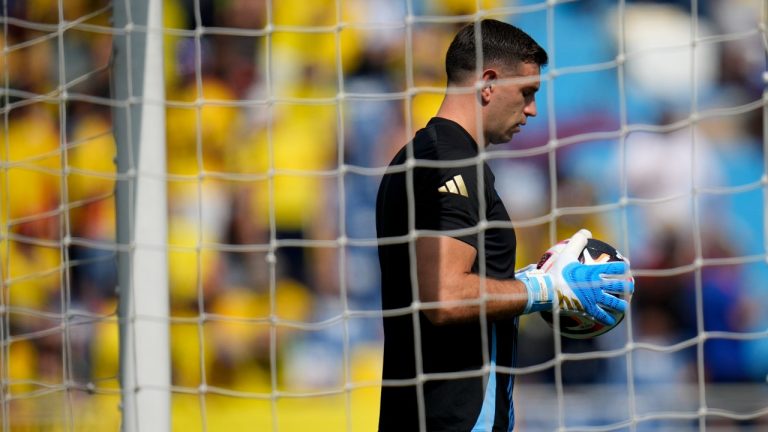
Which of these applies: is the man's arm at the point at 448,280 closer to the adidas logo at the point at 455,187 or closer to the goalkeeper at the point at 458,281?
the goalkeeper at the point at 458,281

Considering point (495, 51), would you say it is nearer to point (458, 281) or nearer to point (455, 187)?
point (455, 187)

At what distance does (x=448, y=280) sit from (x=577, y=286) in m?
0.33

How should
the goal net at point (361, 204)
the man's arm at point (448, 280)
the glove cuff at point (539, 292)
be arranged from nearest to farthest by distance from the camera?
the man's arm at point (448, 280) → the glove cuff at point (539, 292) → the goal net at point (361, 204)

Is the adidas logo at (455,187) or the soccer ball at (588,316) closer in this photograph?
the adidas logo at (455,187)

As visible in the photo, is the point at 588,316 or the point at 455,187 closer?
the point at 455,187

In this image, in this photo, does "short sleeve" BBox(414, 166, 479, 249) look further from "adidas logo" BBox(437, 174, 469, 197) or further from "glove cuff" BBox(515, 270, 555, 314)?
"glove cuff" BBox(515, 270, 555, 314)

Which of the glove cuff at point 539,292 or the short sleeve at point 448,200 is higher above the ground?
the short sleeve at point 448,200

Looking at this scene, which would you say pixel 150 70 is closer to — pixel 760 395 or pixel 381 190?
pixel 381 190

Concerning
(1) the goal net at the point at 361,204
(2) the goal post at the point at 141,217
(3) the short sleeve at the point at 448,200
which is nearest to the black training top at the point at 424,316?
(3) the short sleeve at the point at 448,200

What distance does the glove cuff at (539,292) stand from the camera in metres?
2.02

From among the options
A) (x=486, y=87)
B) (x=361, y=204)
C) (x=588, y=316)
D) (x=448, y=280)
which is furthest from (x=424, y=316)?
(x=361, y=204)

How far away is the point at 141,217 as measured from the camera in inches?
82.7

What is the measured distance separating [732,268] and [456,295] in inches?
86.8

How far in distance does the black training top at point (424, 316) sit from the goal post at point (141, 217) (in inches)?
18.2
